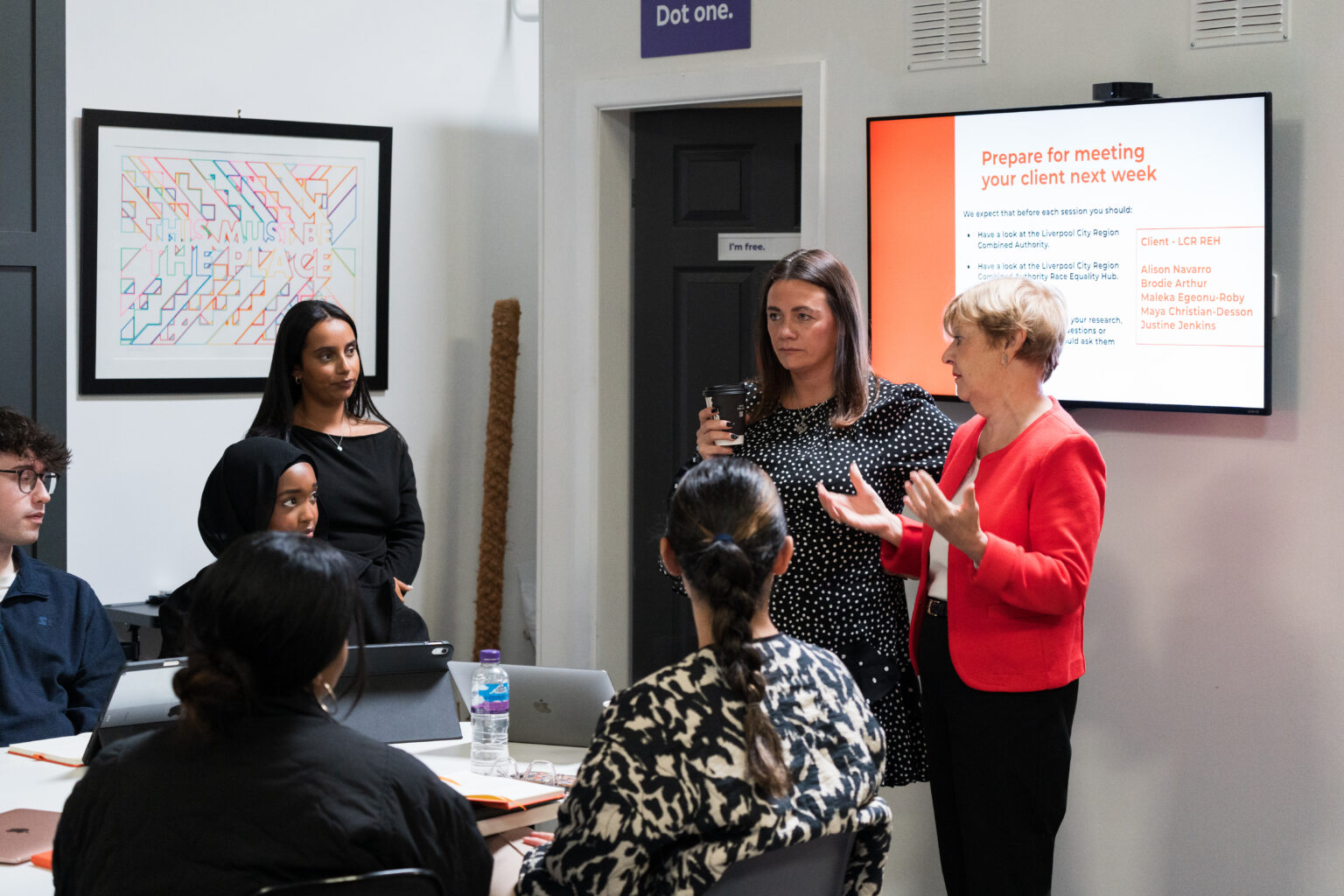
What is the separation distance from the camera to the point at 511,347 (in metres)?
4.60

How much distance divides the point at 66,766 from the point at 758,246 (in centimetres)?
235

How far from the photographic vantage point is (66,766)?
229cm

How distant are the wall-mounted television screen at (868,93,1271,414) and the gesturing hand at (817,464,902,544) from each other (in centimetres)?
86

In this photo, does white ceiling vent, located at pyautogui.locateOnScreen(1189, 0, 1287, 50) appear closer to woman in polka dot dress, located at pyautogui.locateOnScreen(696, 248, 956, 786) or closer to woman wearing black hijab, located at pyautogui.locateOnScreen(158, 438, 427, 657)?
woman in polka dot dress, located at pyautogui.locateOnScreen(696, 248, 956, 786)

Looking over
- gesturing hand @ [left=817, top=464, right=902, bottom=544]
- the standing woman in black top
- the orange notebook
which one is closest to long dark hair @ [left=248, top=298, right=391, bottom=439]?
the standing woman in black top

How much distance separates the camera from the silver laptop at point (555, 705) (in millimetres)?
2336

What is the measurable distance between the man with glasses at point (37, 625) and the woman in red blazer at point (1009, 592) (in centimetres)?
158

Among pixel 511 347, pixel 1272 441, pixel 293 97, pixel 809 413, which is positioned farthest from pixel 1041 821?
pixel 293 97

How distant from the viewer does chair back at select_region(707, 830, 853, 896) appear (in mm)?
1562

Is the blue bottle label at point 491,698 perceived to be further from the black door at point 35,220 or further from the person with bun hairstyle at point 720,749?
the black door at point 35,220

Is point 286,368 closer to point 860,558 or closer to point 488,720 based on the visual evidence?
point 488,720

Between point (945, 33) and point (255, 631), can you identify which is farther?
point (945, 33)

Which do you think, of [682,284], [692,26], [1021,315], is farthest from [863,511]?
[692,26]

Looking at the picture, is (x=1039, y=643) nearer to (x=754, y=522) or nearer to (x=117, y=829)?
(x=754, y=522)
